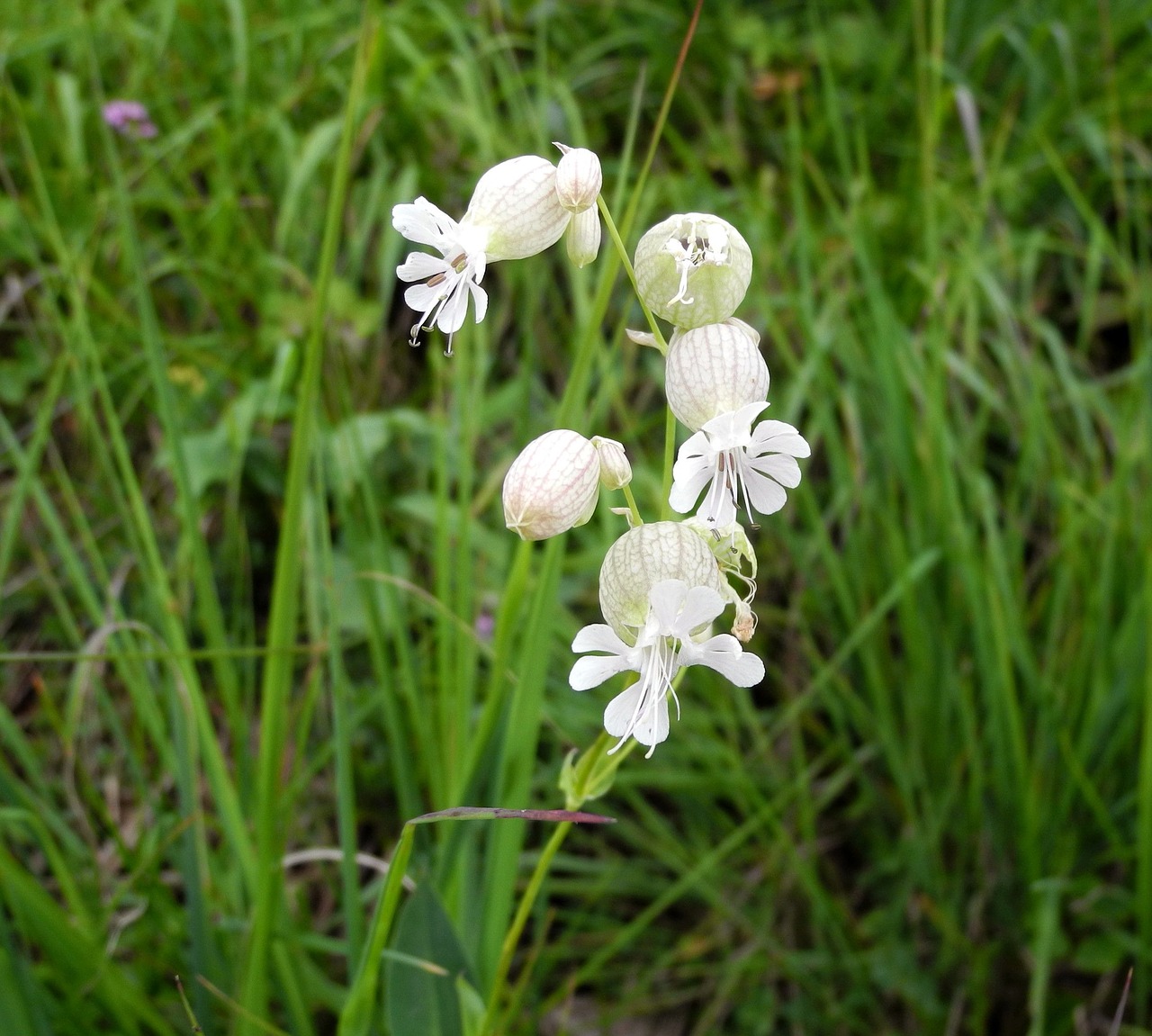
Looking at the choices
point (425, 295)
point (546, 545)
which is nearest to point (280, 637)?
point (546, 545)

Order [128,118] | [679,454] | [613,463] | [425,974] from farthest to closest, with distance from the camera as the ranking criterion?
[128,118] < [425,974] < [613,463] < [679,454]

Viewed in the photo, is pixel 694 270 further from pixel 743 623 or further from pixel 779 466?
pixel 743 623

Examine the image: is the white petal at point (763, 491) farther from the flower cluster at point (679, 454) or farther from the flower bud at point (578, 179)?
the flower bud at point (578, 179)

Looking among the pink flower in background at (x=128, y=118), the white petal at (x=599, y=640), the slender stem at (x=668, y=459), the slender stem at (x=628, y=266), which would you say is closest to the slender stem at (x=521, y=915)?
the white petal at (x=599, y=640)

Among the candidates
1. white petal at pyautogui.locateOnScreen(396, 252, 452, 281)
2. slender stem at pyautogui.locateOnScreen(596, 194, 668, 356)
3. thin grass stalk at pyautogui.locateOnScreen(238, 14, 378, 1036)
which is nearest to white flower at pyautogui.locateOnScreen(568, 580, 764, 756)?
slender stem at pyautogui.locateOnScreen(596, 194, 668, 356)

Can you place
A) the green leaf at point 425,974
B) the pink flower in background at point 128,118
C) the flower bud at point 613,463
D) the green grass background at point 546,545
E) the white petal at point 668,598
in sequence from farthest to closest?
the pink flower in background at point 128,118
the green grass background at point 546,545
the green leaf at point 425,974
the flower bud at point 613,463
the white petal at point 668,598

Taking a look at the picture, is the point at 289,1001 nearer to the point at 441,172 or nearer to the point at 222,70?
the point at 441,172
